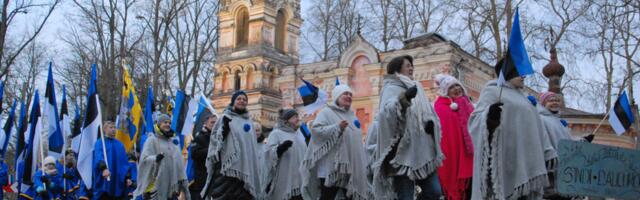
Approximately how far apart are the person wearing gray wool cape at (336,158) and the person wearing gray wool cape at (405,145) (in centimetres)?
133

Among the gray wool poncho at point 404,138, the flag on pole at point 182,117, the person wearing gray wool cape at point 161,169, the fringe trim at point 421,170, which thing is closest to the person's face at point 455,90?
the gray wool poncho at point 404,138

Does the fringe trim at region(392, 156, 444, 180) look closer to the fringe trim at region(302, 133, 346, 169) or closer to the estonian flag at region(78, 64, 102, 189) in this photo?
the fringe trim at region(302, 133, 346, 169)

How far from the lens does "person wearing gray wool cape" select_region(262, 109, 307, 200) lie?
10766 millimetres

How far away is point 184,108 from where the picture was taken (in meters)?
16.0

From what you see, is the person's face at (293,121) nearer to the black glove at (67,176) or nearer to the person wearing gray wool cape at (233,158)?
the person wearing gray wool cape at (233,158)

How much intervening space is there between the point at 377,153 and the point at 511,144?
1.50m

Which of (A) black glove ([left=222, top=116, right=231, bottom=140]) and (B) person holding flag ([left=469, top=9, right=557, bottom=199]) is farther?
(A) black glove ([left=222, top=116, right=231, bottom=140])

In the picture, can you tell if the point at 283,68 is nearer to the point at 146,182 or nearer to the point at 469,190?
the point at 146,182

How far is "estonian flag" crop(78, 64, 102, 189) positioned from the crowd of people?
0.25 m

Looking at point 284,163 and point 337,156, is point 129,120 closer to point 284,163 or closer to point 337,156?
point 284,163

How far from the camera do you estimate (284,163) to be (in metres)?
10.9

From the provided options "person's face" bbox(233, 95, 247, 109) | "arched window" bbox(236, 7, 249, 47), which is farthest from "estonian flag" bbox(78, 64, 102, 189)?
"arched window" bbox(236, 7, 249, 47)

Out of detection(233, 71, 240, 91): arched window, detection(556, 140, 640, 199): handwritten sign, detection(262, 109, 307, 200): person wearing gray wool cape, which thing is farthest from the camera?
detection(233, 71, 240, 91): arched window

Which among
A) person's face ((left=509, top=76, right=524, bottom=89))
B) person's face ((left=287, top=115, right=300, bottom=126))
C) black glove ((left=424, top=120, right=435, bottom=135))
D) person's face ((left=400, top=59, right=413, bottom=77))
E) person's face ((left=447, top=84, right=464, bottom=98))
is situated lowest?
black glove ((left=424, top=120, right=435, bottom=135))
